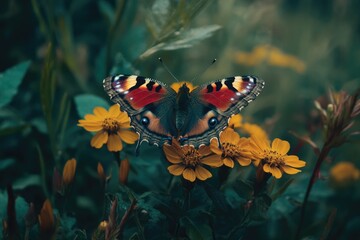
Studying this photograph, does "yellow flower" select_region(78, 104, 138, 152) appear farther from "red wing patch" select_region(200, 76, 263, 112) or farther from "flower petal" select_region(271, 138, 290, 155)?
"flower petal" select_region(271, 138, 290, 155)

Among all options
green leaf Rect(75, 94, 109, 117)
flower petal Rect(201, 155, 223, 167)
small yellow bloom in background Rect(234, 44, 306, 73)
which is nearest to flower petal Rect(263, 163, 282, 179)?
flower petal Rect(201, 155, 223, 167)

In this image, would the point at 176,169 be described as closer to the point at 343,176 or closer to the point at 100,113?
the point at 100,113

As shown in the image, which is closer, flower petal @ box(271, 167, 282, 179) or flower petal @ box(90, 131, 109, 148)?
flower petal @ box(271, 167, 282, 179)

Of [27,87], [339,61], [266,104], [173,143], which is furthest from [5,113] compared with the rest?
[339,61]

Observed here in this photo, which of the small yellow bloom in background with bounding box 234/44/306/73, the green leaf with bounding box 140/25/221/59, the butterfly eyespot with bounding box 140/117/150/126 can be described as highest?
the green leaf with bounding box 140/25/221/59

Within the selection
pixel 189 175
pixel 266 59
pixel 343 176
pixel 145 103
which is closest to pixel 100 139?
pixel 145 103

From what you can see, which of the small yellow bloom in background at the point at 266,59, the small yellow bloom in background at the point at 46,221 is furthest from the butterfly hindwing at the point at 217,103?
the small yellow bloom in background at the point at 266,59
